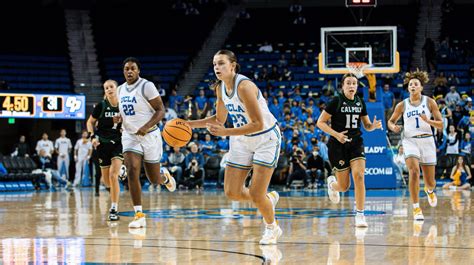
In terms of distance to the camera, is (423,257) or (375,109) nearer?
(423,257)

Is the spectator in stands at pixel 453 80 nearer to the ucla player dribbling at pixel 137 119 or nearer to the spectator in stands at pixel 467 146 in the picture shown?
the spectator in stands at pixel 467 146

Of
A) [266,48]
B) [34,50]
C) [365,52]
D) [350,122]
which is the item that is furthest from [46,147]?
[350,122]

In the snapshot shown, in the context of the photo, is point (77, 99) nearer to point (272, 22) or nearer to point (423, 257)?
point (272, 22)

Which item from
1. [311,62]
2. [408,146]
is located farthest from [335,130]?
[311,62]

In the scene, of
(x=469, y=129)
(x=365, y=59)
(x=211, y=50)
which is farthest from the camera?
(x=211, y=50)

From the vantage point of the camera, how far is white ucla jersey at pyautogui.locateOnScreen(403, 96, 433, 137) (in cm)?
1114

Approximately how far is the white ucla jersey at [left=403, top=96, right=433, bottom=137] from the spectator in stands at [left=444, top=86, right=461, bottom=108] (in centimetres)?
1287

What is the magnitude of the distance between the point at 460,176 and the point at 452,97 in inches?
159

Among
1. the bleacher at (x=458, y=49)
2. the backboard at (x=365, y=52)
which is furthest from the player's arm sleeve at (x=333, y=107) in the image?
the bleacher at (x=458, y=49)

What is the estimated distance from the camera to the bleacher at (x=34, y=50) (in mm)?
28859

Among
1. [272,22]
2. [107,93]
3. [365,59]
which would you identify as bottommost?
[107,93]

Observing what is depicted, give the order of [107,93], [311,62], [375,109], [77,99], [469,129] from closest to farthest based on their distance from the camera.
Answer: [107,93] → [375,109] → [469,129] → [77,99] → [311,62]

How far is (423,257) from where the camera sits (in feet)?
22.0

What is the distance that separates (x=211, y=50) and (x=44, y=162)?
1034 centimetres
